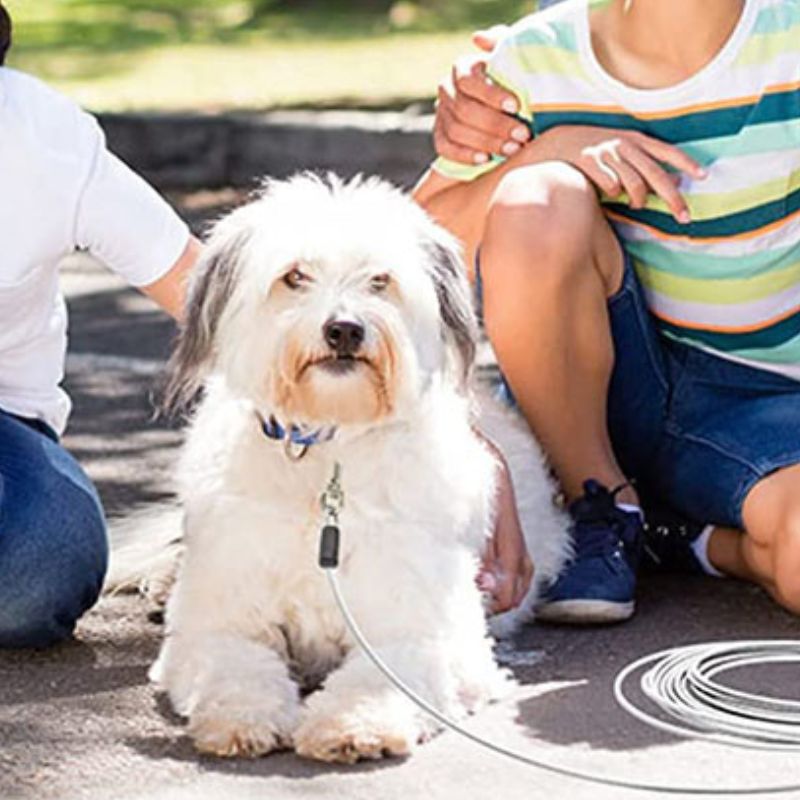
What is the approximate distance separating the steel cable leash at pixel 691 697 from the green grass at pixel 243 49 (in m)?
7.74

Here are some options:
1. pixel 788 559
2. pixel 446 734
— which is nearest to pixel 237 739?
pixel 446 734

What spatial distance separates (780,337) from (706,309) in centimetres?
16

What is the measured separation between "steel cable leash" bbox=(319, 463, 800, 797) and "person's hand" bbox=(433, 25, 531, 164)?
3.82ft

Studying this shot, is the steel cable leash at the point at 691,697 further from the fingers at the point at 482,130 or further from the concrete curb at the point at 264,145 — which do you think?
the concrete curb at the point at 264,145

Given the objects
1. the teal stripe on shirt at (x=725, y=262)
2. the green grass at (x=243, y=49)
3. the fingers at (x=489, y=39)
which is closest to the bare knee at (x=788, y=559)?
the teal stripe on shirt at (x=725, y=262)

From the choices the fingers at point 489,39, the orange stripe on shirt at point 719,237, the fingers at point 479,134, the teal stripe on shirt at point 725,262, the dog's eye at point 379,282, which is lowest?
the teal stripe on shirt at point 725,262

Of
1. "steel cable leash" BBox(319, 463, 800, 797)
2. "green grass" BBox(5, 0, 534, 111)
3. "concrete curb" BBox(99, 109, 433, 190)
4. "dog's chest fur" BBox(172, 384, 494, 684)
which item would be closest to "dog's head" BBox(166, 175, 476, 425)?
"dog's chest fur" BBox(172, 384, 494, 684)

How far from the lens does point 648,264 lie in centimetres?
523

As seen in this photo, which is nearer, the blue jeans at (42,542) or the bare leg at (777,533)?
the blue jeans at (42,542)

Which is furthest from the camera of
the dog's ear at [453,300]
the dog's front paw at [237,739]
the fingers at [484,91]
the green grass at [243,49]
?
the green grass at [243,49]

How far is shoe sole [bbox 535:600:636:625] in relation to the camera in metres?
4.92

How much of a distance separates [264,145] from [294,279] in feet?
22.2

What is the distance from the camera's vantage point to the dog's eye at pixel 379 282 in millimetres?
4242

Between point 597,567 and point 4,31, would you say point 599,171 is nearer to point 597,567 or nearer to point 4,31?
point 597,567
